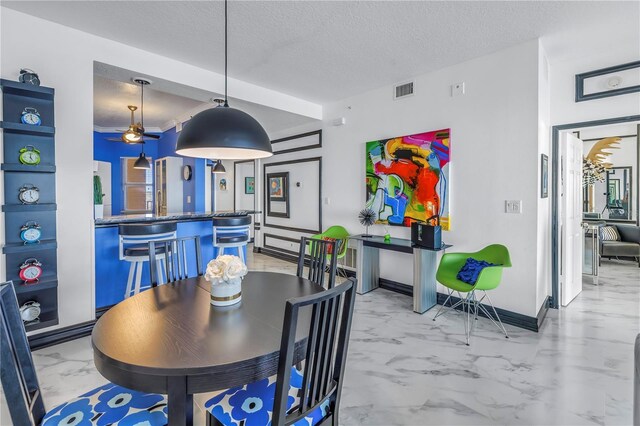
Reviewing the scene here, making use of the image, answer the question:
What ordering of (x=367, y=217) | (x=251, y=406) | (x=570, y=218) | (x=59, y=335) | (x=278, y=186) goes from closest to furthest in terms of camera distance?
(x=251, y=406) < (x=59, y=335) < (x=570, y=218) < (x=367, y=217) < (x=278, y=186)

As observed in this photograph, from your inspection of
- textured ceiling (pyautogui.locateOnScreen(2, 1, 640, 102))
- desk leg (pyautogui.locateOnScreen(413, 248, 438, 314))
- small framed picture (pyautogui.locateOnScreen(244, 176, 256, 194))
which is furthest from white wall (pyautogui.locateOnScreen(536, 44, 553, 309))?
small framed picture (pyautogui.locateOnScreen(244, 176, 256, 194))

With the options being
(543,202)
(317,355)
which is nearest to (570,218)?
(543,202)

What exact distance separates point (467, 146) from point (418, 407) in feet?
9.04

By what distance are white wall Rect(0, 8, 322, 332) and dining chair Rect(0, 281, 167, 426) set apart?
6.29ft

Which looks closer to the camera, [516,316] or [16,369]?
[16,369]

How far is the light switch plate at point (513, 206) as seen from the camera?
326 cm

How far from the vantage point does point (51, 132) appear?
8.95ft

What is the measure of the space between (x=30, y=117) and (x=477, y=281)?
4.10 meters

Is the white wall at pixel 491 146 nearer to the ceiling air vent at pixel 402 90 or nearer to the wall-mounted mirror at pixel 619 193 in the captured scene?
the ceiling air vent at pixel 402 90

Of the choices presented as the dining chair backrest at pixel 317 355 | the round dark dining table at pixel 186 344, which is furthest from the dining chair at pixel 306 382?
the round dark dining table at pixel 186 344

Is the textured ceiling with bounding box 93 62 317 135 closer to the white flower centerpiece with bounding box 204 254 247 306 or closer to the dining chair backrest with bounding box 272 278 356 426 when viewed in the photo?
the white flower centerpiece with bounding box 204 254 247 306

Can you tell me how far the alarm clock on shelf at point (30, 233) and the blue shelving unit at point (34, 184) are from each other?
0.04 metres

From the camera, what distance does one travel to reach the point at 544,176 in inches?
132

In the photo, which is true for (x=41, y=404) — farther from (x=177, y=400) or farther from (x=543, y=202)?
(x=543, y=202)
